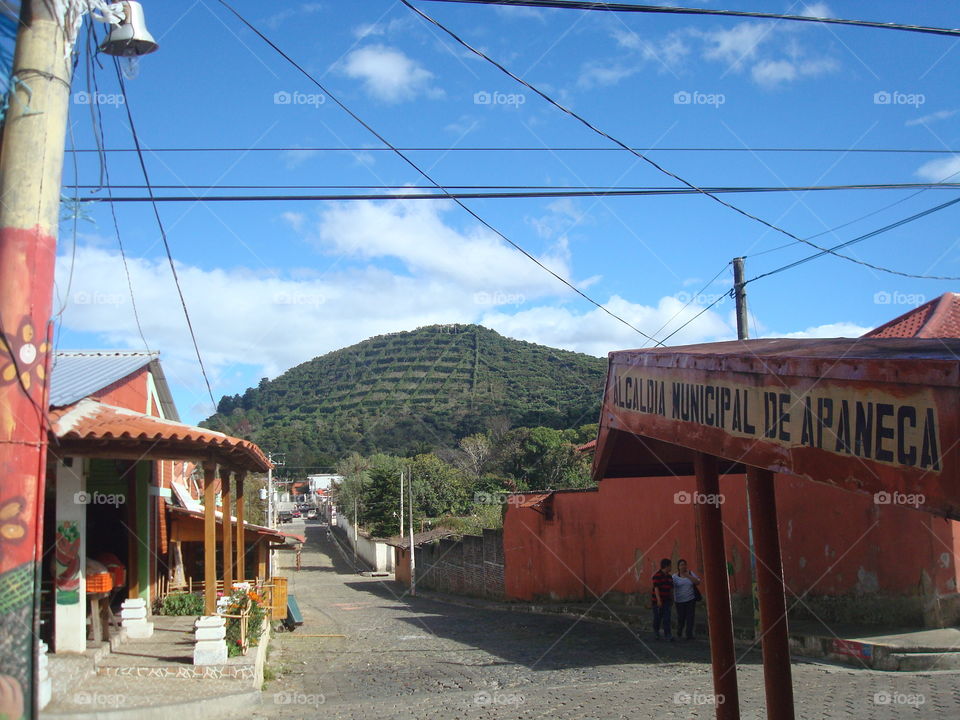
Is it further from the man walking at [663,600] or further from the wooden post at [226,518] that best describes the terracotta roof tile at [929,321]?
the wooden post at [226,518]

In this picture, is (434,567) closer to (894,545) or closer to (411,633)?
(411,633)

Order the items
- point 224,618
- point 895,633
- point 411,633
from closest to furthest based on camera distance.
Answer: point 224,618 → point 895,633 → point 411,633

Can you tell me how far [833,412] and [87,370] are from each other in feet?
39.0

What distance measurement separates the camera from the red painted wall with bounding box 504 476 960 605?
39.9 ft

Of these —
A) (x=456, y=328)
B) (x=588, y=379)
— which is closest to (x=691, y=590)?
(x=588, y=379)

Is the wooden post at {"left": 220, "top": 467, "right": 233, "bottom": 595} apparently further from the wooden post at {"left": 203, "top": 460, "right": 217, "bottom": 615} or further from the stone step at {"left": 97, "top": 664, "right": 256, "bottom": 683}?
the stone step at {"left": 97, "top": 664, "right": 256, "bottom": 683}

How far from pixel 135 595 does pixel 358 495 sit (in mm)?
45825

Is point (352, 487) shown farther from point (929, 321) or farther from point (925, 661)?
point (925, 661)

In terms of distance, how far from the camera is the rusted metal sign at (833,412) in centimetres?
235

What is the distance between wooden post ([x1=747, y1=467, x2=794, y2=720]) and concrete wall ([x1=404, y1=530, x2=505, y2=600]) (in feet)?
68.4

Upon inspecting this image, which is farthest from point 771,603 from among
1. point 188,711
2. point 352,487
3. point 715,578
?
point 352,487

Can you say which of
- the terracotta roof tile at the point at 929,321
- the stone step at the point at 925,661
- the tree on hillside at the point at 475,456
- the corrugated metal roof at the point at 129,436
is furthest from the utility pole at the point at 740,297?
the tree on hillside at the point at 475,456

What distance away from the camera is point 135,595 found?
12.6 metres

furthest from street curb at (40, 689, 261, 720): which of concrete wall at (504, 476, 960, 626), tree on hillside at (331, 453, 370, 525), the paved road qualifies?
tree on hillside at (331, 453, 370, 525)
